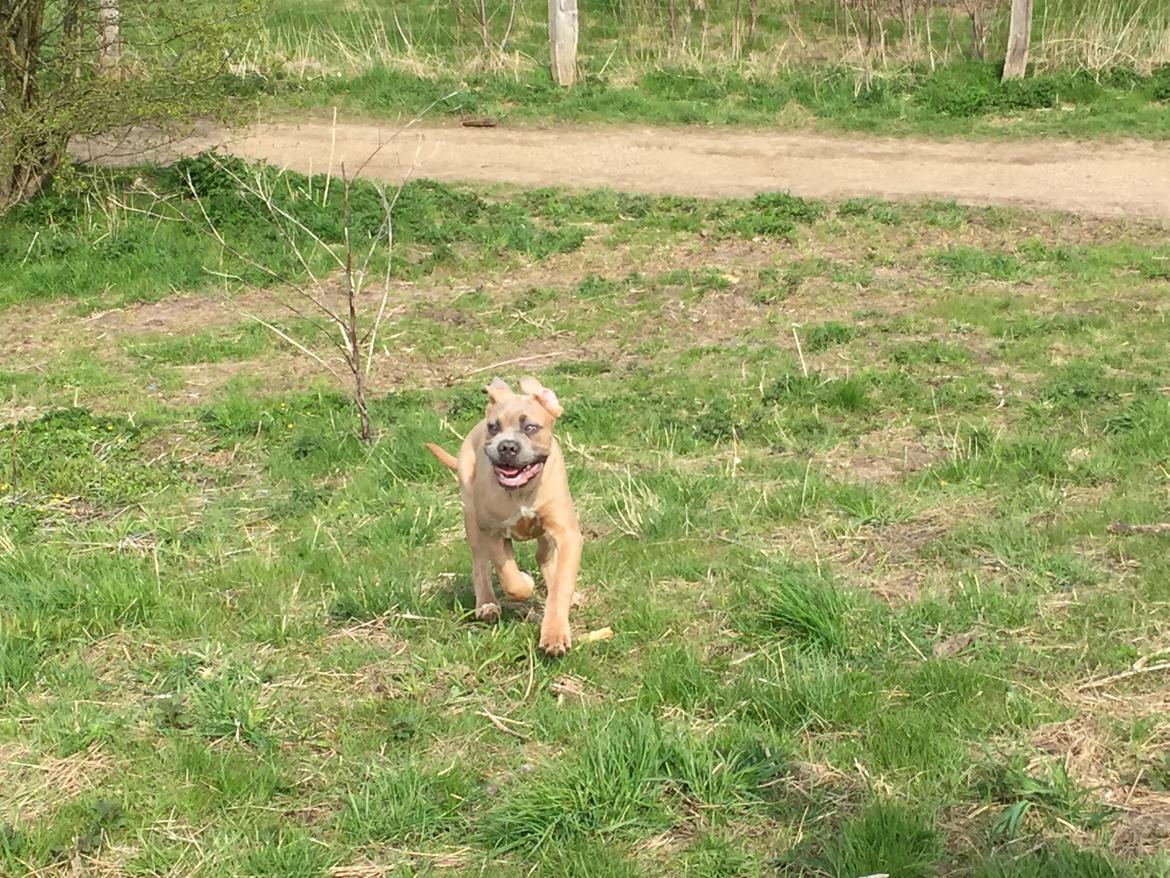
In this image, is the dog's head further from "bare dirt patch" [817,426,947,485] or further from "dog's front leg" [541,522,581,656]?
"bare dirt patch" [817,426,947,485]

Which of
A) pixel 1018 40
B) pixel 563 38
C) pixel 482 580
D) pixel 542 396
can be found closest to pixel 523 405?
pixel 542 396

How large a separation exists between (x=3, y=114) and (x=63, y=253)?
145 cm

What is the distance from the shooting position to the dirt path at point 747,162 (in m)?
13.4

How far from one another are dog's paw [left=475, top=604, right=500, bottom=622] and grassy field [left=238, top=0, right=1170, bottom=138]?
12341mm

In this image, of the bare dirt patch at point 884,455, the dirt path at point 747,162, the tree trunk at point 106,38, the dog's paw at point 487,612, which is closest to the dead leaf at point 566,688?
the dog's paw at point 487,612

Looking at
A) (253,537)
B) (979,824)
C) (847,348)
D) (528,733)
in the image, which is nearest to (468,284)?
(847,348)

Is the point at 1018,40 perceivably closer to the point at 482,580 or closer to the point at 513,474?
A: the point at 482,580

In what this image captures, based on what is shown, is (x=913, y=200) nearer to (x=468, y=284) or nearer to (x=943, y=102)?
(x=943, y=102)

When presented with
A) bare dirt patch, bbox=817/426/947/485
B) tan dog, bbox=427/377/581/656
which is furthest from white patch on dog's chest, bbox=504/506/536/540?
bare dirt patch, bbox=817/426/947/485

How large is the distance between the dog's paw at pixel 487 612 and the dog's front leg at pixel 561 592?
0.29 meters

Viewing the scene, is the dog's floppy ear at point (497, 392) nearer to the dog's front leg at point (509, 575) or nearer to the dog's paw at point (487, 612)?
the dog's front leg at point (509, 575)

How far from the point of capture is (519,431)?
4324 millimetres

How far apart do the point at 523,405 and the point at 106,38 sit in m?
11.0

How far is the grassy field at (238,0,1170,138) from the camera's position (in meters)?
15.8
